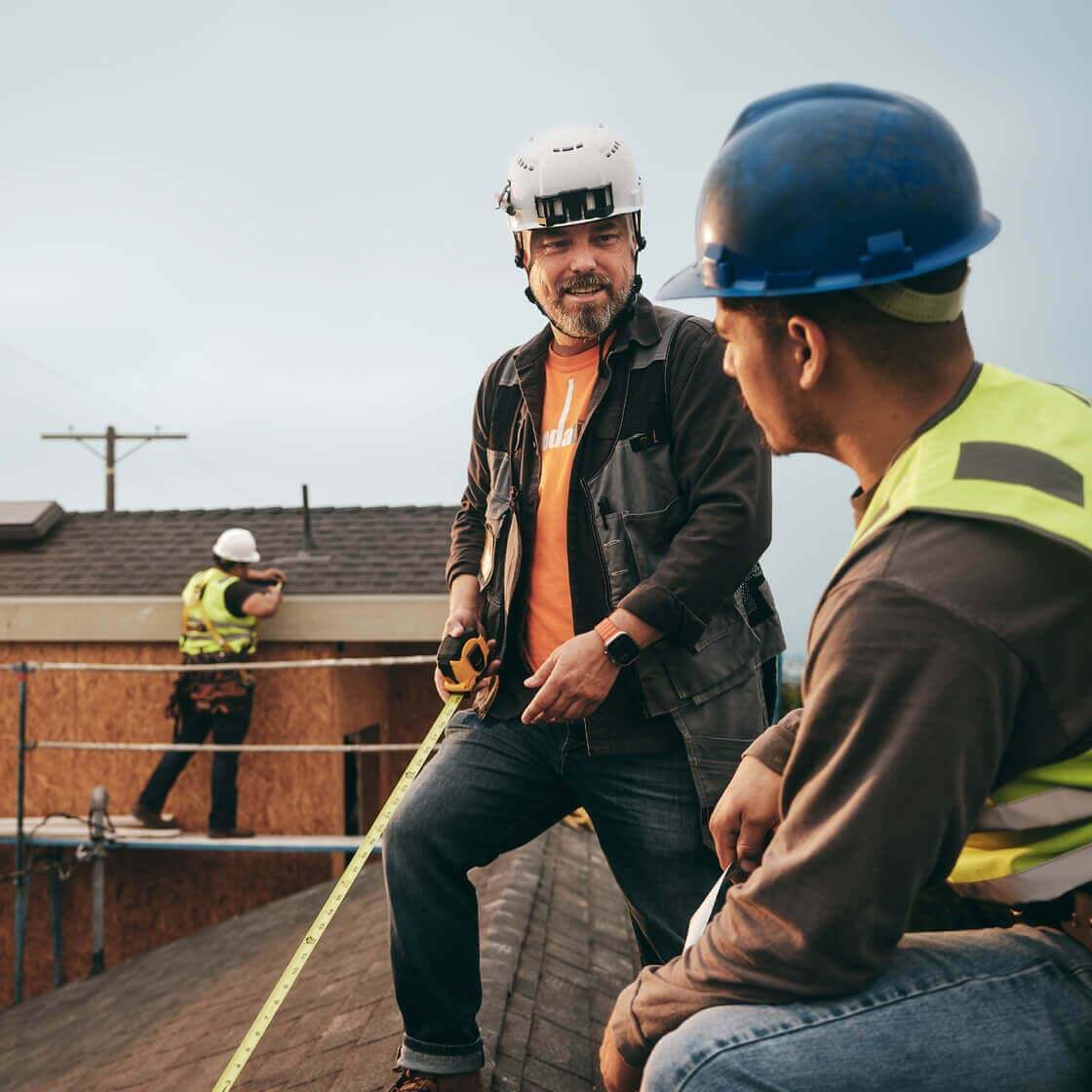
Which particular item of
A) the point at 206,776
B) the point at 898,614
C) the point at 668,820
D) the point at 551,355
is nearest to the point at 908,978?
the point at 898,614

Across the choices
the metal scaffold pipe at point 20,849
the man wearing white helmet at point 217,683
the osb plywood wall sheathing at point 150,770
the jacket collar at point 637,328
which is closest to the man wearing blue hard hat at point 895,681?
the jacket collar at point 637,328

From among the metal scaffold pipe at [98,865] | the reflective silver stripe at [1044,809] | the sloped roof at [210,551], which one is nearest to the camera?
the reflective silver stripe at [1044,809]

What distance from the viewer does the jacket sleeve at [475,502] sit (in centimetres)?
310

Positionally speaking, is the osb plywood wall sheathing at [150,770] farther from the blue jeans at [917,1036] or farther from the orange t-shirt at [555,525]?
the blue jeans at [917,1036]

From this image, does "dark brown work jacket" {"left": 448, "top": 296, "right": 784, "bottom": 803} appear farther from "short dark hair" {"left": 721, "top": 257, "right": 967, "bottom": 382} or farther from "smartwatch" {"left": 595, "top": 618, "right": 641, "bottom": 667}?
"short dark hair" {"left": 721, "top": 257, "right": 967, "bottom": 382}

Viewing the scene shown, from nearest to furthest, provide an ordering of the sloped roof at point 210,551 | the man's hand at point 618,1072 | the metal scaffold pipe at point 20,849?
the man's hand at point 618,1072
the metal scaffold pipe at point 20,849
the sloped roof at point 210,551

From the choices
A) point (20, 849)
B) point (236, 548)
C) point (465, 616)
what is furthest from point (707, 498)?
point (20, 849)

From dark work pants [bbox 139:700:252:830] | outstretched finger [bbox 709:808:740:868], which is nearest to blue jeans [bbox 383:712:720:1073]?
outstretched finger [bbox 709:808:740:868]

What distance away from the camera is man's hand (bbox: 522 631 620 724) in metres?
2.46

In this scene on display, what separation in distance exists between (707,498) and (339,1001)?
8.78ft

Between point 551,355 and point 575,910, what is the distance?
11.5ft

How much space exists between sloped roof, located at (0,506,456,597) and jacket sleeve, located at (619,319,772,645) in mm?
7229

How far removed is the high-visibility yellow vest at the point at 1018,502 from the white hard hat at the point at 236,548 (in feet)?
27.1

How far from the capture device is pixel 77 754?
9953 millimetres
